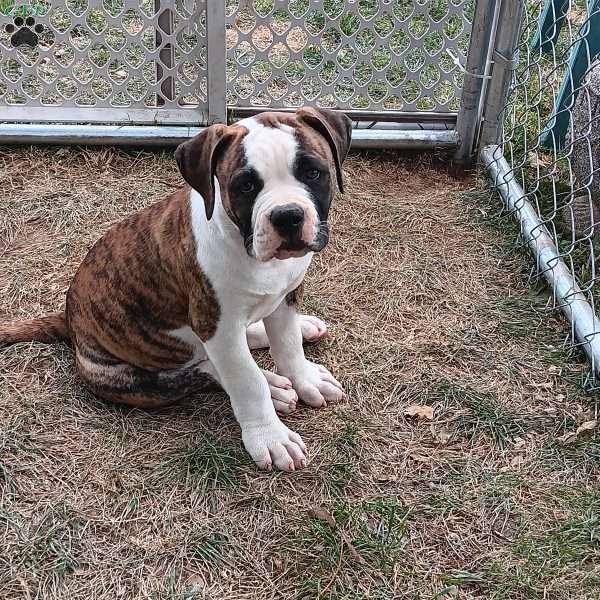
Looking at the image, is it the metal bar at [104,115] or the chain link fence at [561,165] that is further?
the metal bar at [104,115]

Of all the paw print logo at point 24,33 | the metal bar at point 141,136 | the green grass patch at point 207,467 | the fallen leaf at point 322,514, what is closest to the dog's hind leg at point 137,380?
the green grass patch at point 207,467

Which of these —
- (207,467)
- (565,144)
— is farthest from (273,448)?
(565,144)

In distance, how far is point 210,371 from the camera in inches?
145

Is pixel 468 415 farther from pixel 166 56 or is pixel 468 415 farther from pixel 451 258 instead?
pixel 166 56

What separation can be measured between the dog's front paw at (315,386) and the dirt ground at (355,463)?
0.19ft

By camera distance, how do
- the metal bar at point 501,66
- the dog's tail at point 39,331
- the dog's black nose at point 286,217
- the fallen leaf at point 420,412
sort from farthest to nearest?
1. the metal bar at point 501,66
2. the dog's tail at point 39,331
3. the fallen leaf at point 420,412
4. the dog's black nose at point 286,217

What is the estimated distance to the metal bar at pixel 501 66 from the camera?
496 cm

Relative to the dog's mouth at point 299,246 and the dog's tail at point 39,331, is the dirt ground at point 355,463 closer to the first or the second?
the dog's tail at point 39,331

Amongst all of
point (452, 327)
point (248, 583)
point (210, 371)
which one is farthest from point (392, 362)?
point (248, 583)

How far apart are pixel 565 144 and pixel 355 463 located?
2.83 meters

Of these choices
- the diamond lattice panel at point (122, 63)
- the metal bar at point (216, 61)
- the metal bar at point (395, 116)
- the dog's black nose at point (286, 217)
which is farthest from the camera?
the metal bar at point (395, 116)

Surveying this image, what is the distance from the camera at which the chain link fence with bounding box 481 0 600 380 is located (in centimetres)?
→ 431

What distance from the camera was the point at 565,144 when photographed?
17.3 feet

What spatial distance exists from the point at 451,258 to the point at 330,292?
0.77 meters
